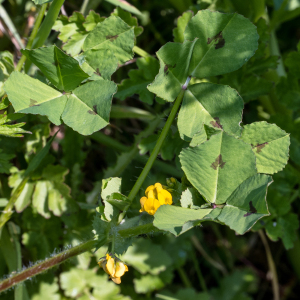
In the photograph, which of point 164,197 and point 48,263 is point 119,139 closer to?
point 48,263

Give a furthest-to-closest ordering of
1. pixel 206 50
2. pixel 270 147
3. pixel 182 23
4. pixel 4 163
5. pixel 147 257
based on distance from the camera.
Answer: pixel 147 257 → pixel 182 23 → pixel 4 163 → pixel 206 50 → pixel 270 147

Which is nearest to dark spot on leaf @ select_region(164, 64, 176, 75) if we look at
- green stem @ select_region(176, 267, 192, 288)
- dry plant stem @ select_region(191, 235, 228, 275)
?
dry plant stem @ select_region(191, 235, 228, 275)

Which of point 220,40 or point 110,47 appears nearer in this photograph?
point 220,40

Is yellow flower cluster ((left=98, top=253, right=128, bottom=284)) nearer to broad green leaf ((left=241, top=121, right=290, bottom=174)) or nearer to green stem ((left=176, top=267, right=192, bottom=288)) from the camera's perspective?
broad green leaf ((left=241, top=121, right=290, bottom=174))

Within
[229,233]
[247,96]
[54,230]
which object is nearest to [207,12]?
[247,96]

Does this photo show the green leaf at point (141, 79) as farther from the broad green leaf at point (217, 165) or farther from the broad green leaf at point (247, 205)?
the broad green leaf at point (247, 205)

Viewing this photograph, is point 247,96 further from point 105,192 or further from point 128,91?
point 105,192

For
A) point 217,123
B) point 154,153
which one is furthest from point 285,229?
point 154,153
